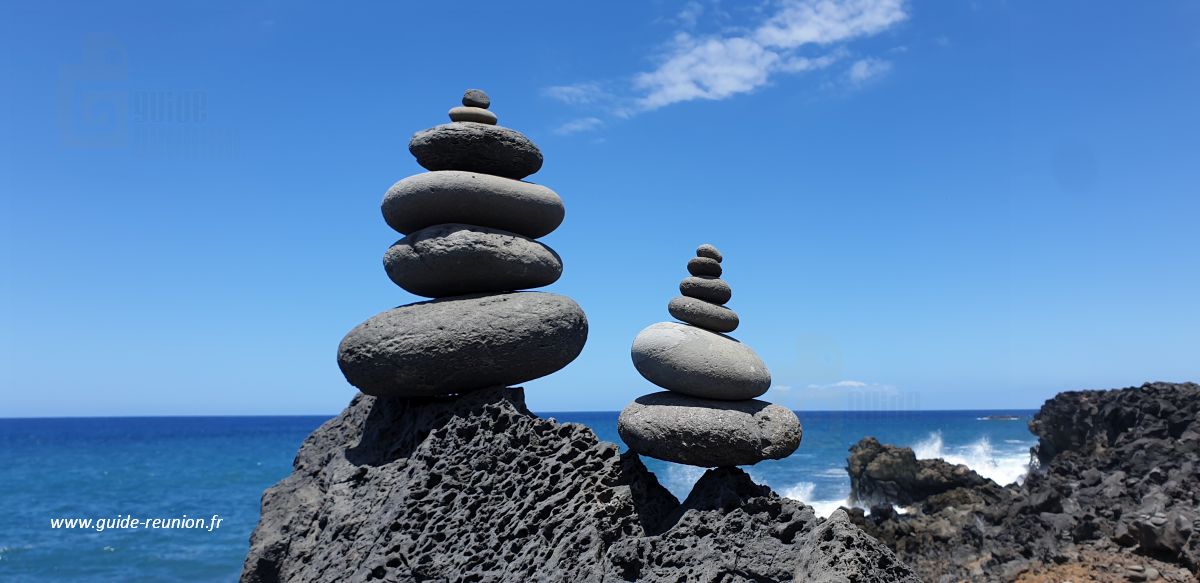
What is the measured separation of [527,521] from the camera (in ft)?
22.9

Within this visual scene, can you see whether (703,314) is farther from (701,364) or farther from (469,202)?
(469,202)

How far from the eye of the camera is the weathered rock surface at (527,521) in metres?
6.47

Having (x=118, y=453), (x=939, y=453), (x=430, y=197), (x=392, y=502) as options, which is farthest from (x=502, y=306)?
(x=118, y=453)

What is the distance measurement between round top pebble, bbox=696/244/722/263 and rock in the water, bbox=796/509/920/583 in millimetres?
2841

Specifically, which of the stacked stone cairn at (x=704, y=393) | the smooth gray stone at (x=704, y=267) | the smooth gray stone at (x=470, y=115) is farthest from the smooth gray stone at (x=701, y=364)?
the smooth gray stone at (x=470, y=115)

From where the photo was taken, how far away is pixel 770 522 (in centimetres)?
669

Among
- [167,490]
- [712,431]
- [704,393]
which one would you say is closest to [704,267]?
[704,393]

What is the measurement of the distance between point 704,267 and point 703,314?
514mm

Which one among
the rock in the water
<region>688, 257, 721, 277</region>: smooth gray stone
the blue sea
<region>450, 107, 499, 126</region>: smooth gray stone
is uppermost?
<region>450, 107, 499, 126</region>: smooth gray stone

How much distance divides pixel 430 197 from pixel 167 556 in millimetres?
16672

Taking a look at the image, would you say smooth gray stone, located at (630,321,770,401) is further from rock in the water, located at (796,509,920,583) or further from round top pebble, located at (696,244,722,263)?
rock in the water, located at (796,509,920,583)

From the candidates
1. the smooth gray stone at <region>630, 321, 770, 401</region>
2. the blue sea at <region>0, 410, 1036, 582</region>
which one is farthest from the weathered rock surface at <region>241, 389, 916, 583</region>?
the blue sea at <region>0, 410, 1036, 582</region>

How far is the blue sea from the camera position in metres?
20.0

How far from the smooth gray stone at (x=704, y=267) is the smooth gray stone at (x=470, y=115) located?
269cm
